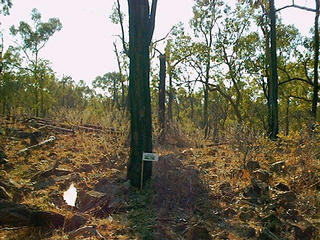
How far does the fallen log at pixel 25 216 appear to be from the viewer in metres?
4.18

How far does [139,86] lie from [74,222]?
111 inches

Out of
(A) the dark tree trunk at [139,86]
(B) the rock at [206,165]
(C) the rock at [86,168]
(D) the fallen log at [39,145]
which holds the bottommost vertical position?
(C) the rock at [86,168]

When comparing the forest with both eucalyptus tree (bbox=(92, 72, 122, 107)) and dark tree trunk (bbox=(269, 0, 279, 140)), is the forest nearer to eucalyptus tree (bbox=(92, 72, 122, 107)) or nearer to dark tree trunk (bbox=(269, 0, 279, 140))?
dark tree trunk (bbox=(269, 0, 279, 140))

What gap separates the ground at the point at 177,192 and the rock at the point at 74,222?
13mm

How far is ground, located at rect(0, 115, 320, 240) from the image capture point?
4.34m

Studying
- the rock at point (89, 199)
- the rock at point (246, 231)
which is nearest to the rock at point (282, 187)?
the rock at point (246, 231)

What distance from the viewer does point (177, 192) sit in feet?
18.4

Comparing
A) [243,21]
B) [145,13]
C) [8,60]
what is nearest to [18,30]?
[8,60]

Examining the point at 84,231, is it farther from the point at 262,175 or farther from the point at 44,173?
the point at 262,175

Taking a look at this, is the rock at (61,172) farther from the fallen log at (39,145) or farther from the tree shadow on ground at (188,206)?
the tree shadow on ground at (188,206)

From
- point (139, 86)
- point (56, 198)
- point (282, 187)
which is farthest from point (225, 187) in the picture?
point (56, 198)

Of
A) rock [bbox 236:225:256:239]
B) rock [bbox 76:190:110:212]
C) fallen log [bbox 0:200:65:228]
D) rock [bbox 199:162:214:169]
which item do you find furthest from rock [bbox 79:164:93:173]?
rock [bbox 236:225:256:239]

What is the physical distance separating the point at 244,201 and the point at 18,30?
3182 centimetres

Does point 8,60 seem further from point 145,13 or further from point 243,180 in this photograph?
point 243,180
